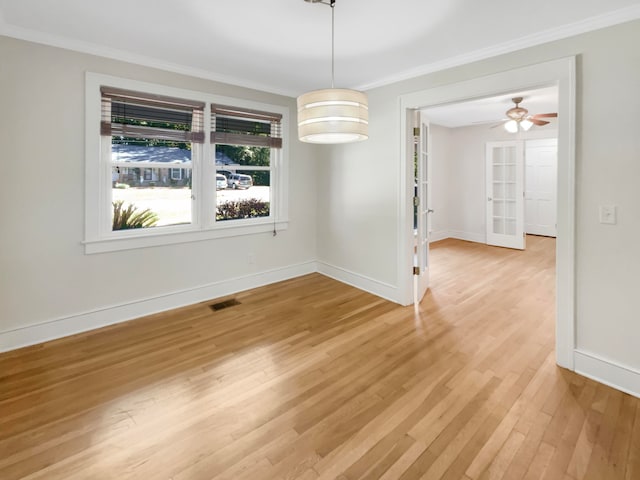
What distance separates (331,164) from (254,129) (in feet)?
3.66

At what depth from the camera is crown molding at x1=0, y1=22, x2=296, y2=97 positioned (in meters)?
2.61

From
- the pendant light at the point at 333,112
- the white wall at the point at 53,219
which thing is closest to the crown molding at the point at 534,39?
the pendant light at the point at 333,112

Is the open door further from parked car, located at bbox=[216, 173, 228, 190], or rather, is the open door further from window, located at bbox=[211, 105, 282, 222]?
parked car, located at bbox=[216, 173, 228, 190]

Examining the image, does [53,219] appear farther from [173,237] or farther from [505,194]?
[505,194]

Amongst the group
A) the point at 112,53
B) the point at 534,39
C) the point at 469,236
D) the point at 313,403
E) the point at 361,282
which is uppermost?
the point at 112,53

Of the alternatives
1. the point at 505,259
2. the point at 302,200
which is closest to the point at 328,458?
the point at 302,200

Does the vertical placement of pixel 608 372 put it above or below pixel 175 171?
below

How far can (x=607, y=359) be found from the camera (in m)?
2.33

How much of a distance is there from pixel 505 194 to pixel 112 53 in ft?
22.8

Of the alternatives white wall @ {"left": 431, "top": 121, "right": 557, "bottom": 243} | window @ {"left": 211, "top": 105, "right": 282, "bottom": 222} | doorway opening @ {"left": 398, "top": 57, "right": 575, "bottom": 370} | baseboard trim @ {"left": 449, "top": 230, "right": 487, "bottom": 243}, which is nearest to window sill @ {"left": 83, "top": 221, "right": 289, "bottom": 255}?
window @ {"left": 211, "top": 105, "right": 282, "bottom": 222}

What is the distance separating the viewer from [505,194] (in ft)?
22.5

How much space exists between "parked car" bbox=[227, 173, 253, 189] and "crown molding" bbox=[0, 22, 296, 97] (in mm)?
1046

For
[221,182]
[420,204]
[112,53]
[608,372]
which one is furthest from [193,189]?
[608,372]

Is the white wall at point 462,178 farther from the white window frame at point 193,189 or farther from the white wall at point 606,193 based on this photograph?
the white wall at point 606,193
